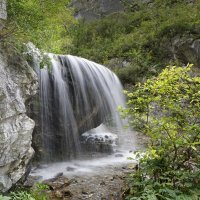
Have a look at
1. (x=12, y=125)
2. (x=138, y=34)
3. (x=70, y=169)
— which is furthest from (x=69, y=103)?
(x=138, y=34)

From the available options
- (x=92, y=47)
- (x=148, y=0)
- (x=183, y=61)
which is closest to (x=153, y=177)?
(x=183, y=61)

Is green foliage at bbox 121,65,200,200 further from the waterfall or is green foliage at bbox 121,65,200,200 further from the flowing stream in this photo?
the waterfall

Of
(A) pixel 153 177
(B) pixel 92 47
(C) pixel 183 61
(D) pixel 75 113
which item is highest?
(B) pixel 92 47

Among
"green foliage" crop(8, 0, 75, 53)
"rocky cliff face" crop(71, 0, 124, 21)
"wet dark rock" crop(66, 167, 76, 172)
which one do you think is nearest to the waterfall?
"wet dark rock" crop(66, 167, 76, 172)

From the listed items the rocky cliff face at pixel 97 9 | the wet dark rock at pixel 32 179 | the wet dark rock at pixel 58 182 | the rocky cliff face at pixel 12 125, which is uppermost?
the rocky cliff face at pixel 97 9

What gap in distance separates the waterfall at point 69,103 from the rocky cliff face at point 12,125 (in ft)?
9.02

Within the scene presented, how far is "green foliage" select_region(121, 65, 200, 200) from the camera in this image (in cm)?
522

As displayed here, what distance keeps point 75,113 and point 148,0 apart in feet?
45.8

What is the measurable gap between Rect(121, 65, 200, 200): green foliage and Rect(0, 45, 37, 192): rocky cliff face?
6.40 feet

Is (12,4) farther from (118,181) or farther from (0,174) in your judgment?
(118,181)

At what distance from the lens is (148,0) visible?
21.0 m

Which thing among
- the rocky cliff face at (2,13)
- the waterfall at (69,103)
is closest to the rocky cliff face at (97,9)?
the waterfall at (69,103)

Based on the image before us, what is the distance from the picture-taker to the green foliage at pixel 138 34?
14820 millimetres

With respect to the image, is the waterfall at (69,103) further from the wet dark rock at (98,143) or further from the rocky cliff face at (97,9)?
the rocky cliff face at (97,9)
